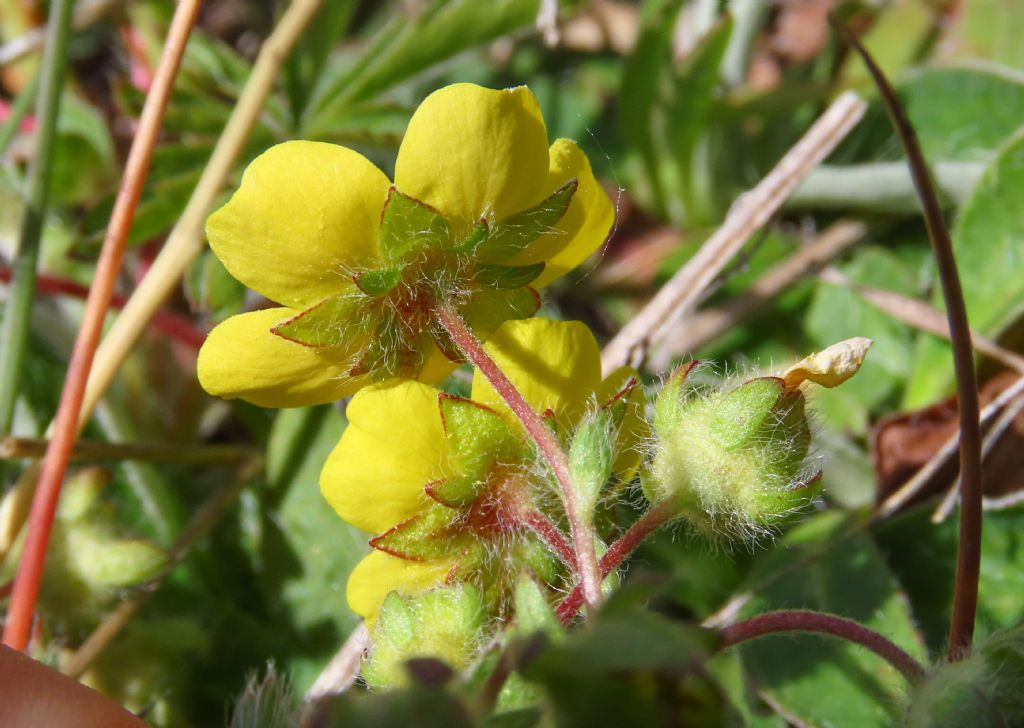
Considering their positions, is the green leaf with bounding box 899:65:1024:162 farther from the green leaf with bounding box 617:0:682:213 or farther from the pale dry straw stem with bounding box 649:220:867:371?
the green leaf with bounding box 617:0:682:213

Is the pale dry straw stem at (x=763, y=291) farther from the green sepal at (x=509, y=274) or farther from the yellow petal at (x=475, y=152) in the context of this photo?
the yellow petal at (x=475, y=152)

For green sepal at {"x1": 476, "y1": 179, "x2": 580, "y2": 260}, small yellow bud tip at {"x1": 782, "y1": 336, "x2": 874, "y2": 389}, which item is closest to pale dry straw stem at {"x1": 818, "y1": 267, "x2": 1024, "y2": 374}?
small yellow bud tip at {"x1": 782, "y1": 336, "x2": 874, "y2": 389}

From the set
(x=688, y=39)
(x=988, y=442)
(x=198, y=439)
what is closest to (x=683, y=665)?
(x=988, y=442)

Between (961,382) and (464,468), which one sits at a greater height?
→ (464,468)

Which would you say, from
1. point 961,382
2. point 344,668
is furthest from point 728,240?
point 344,668

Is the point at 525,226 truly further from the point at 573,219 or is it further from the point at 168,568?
the point at 168,568

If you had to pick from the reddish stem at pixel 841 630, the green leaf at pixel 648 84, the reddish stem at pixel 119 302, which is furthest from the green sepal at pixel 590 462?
the green leaf at pixel 648 84

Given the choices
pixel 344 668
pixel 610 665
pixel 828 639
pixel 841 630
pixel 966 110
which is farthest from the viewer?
pixel 966 110
